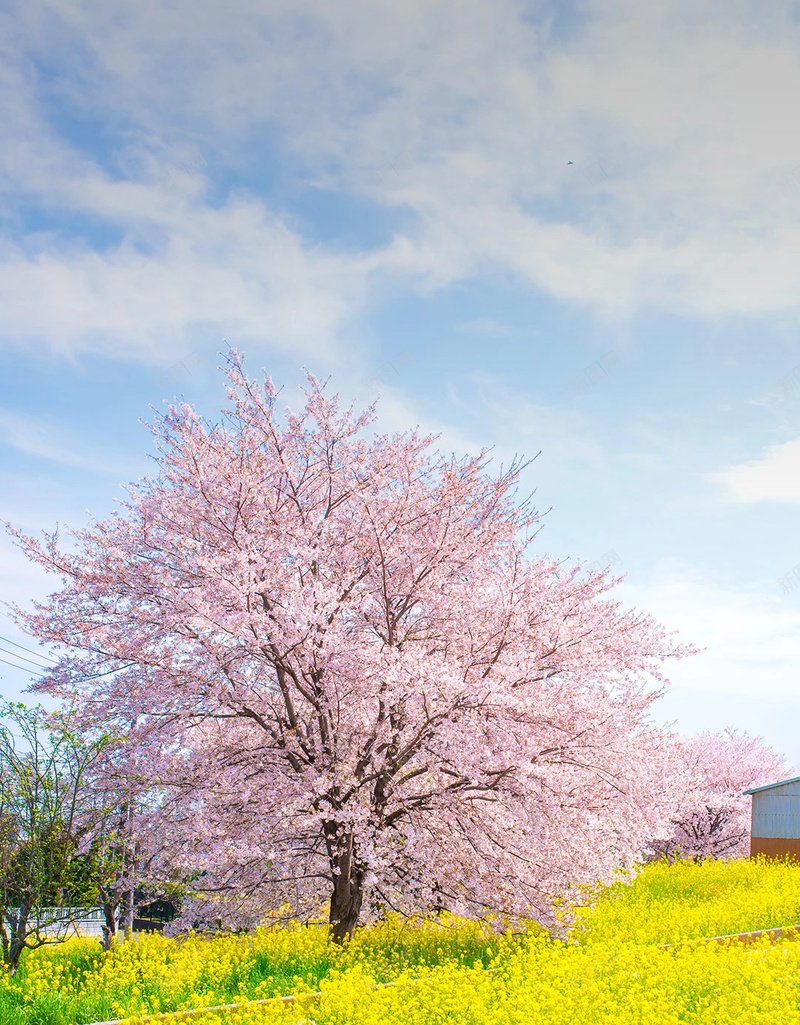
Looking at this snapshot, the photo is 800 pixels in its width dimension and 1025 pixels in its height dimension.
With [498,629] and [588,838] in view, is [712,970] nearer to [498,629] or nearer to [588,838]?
[588,838]

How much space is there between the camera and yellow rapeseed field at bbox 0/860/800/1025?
29.0 ft

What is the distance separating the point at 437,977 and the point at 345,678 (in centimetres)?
406

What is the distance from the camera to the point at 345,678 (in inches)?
492

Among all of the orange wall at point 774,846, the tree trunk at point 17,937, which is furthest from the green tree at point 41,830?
the orange wall at point 774,846

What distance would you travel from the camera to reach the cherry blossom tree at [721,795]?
1601 inches

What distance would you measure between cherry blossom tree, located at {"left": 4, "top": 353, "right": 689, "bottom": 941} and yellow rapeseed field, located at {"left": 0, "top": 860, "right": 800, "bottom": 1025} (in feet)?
2.95

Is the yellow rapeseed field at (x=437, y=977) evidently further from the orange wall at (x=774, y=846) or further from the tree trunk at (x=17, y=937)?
the orange wall at (x=774, y=846)

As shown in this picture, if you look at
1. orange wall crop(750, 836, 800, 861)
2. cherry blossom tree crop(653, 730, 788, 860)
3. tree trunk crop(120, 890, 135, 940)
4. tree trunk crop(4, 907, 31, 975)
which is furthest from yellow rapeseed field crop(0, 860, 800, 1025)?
cherry blossom tree crop(653, 730, 788, 860)

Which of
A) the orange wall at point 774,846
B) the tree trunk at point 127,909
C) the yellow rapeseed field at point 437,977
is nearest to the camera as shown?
the yellow rapeseed field at point 437,977

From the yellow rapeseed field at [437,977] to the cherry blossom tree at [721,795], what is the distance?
25763mm

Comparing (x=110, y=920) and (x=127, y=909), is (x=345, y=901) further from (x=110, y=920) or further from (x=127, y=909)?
(x=110, y=920)

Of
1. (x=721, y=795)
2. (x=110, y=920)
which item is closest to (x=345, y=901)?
(x=110, y=920)

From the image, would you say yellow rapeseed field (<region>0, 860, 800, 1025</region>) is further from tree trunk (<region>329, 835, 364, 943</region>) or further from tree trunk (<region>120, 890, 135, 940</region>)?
tree trunk (<region>120, 890, 135, 940</region>)

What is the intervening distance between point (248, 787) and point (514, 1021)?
18.3ft
